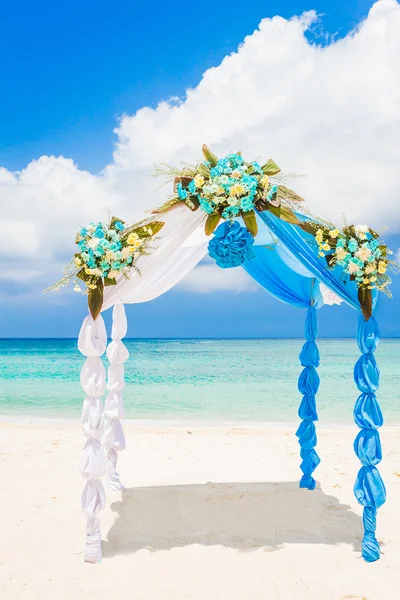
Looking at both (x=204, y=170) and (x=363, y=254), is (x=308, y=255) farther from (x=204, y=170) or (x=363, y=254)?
(x=204, y=170)

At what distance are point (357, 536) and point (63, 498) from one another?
9.76ft

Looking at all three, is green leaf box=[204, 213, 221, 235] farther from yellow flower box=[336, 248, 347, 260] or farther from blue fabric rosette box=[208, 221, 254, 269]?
yellow flower box=[336, 248, 347, 260]

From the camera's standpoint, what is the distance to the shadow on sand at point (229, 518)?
4465 millimetres

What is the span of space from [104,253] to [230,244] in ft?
3.27

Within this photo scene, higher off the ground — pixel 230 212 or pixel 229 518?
pixel 230 212

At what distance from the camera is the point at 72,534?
181 inches

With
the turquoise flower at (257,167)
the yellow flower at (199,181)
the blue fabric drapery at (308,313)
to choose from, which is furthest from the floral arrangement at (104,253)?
the blue fabric drapery at (308,313)

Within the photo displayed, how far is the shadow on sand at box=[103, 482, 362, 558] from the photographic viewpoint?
4.46 meters

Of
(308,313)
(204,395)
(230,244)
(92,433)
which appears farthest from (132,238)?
(204,395)

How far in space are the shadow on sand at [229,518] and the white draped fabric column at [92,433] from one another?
0.82 feet

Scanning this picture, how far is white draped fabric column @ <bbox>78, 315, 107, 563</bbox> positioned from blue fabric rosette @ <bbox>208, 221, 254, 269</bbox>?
1.10 meters

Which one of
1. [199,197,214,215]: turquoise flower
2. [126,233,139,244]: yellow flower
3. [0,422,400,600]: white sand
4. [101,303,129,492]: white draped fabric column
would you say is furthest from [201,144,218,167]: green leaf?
[0,422,400,600]: white sand

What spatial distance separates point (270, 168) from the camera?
429 centimetres

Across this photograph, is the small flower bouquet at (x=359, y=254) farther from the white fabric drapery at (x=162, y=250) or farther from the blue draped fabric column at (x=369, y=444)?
the white fabric drapery at (x=162, y=250)
